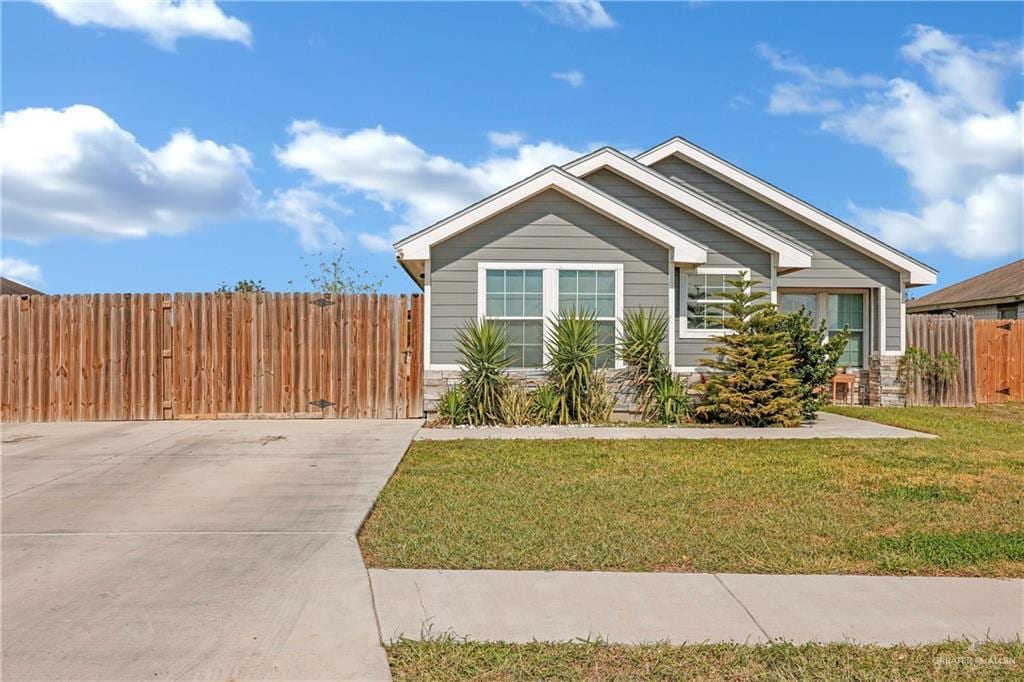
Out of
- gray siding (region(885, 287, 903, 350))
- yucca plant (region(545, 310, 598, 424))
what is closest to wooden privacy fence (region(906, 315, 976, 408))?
gray siding (region(885, 287, 903, 350))

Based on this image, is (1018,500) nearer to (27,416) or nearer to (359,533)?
(359,533)

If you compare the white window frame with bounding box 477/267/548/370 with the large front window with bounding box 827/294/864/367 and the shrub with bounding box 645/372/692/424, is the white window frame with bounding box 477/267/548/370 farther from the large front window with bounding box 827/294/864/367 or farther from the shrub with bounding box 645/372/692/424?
the large front window with bounding box 827/294/864/367

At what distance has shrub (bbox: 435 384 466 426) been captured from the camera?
40.7ft

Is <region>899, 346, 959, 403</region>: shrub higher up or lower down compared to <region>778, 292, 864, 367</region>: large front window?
lower down

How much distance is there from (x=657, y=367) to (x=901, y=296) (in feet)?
24.1

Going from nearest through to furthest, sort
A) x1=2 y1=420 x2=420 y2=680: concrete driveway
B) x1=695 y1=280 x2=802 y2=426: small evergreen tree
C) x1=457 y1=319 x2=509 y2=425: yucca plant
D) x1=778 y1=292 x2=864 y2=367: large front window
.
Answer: x1=2 y1=420 x2=420 y2=680: concrete driveway, x1=695 y1=280 x2=802 y2=426: small evergreen tree, x1=457 y1=319 x2=509 y2=425: yucca plant, x1=778 y1=292 x2=864 y2=367: large front window

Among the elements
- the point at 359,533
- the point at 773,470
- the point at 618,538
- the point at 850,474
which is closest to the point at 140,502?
the point at 359,533

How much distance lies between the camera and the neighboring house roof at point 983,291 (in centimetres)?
2420

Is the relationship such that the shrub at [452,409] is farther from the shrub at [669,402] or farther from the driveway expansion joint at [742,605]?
the driveway expansion joint at [742,605]

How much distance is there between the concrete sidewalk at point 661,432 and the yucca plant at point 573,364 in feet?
1.96

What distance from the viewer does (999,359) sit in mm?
18547

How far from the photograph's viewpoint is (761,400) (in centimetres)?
1215

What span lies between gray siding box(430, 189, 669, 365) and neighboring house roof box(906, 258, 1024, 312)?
16050 mm

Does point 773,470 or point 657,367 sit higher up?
point 657,367
